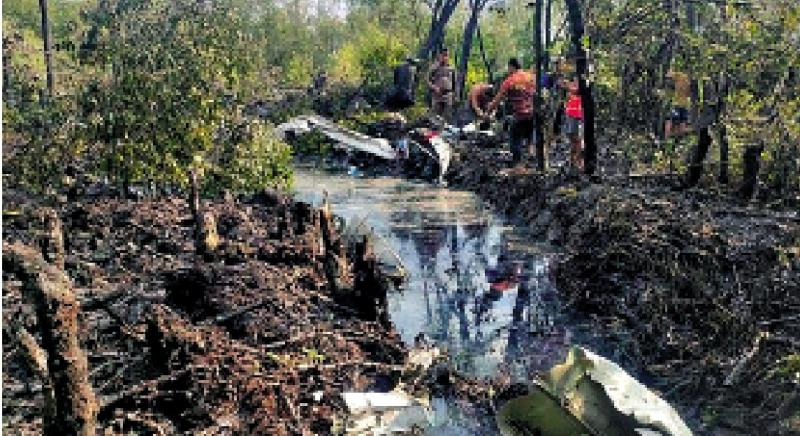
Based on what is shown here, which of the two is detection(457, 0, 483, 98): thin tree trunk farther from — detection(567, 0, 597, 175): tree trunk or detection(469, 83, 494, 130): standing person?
detection(567, 0, 597, 175): tree trunk

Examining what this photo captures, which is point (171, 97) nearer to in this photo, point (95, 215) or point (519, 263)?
point (95, 215)

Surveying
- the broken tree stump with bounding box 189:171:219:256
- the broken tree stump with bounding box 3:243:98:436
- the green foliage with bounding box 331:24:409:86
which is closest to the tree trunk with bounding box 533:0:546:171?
the broken tree stump with bounding box 189:171:219:256

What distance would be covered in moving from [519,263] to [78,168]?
5.75 meters

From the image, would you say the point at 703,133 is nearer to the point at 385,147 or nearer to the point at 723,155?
the point at 723,155

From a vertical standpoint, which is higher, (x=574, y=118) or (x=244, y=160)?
(x=574, y=118)

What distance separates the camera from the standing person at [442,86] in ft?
63.8

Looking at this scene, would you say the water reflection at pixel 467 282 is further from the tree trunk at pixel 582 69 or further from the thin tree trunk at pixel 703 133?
the thin tree trunk at pixel 703 133

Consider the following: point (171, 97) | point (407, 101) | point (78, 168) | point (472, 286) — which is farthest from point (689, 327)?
point (407, 101)

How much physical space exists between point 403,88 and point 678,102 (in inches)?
389

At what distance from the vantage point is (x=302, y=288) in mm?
6938

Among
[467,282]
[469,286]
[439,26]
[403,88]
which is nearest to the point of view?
[469,286]

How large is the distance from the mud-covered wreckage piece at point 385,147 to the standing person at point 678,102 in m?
4.07

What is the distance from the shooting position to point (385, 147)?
17.3m

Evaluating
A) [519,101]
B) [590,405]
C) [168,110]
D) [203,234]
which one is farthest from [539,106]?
[590,405]
